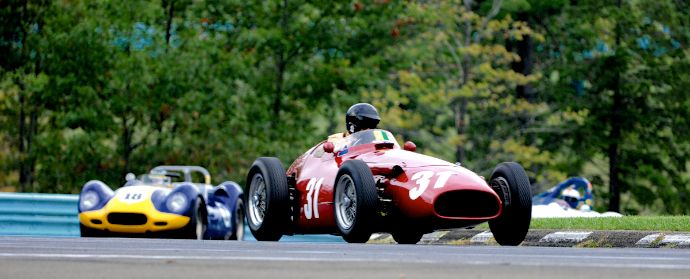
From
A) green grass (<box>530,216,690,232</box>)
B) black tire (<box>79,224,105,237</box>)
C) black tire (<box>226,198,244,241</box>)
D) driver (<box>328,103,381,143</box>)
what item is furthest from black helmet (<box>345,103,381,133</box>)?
black tire (<box>226,198,244,241</box>)

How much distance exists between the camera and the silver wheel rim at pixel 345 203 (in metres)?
14.4

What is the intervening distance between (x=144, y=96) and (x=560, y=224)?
2178 centimetres

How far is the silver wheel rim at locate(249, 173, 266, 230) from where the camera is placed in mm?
16389

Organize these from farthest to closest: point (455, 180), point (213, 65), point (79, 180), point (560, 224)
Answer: point (213, 65) → point (79, 180) → point (560, 224) → point (455, 180)

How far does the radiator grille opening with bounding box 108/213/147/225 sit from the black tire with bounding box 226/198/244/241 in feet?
9.23

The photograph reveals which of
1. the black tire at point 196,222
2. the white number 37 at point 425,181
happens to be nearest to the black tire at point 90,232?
the black tire at point 196,222

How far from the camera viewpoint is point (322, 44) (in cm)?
4244

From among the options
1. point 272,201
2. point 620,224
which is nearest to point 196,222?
point 272,201

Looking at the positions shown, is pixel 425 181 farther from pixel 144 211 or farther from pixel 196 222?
pixel 196 222

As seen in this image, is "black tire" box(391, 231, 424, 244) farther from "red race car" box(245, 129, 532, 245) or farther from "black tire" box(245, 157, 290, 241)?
"black tire" box(245, 157, 290, 241)

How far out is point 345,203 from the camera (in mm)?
14602

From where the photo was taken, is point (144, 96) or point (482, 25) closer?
point (144, 96)

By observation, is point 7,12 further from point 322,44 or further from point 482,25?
point 482,25

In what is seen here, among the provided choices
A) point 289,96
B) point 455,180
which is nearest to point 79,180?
point 289,96
